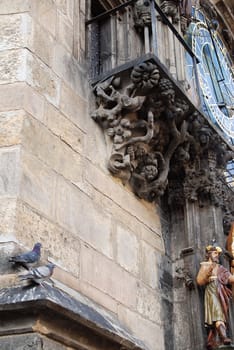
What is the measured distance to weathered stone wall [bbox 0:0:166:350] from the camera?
458cm

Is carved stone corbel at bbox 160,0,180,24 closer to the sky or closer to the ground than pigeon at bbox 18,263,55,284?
closer to the sky

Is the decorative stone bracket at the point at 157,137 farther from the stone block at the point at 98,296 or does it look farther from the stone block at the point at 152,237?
the stone block at the point at 98,296

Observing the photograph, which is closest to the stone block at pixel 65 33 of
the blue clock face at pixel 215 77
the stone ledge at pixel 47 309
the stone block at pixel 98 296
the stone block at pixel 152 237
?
the stone block at pixel 152 237

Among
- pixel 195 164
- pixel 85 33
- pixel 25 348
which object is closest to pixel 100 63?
pixel 85 33

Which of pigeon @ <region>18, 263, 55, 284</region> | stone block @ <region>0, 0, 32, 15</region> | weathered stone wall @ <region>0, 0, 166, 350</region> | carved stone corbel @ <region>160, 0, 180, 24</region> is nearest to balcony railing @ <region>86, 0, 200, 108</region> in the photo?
carved stone corbel @ <region>160, 0, 180, 24</region>

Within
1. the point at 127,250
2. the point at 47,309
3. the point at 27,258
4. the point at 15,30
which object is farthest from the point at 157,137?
the point at 47,309

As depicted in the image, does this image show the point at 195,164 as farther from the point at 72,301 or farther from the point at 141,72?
the point at 72,301

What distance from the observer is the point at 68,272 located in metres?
4.72

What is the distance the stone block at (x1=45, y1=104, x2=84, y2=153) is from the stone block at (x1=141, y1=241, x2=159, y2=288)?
114 cm

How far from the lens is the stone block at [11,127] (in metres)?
4.64

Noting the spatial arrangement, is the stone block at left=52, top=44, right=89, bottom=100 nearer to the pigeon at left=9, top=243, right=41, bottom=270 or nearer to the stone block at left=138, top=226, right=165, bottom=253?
the stone block at left=138, top=226, right=165, bottom=253

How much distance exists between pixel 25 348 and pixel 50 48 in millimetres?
2429

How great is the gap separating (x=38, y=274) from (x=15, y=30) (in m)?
Result: 2.03

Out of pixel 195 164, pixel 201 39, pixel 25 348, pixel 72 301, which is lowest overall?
pixel 25 348
